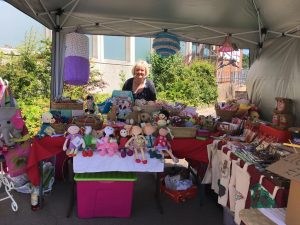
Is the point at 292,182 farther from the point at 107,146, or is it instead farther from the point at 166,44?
the point at 166,44

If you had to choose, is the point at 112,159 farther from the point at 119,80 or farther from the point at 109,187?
the point at 119,80

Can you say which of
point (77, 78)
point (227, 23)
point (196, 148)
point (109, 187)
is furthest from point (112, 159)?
point (227, 23)

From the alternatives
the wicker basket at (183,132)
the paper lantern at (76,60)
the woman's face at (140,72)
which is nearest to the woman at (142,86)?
the woman's face at (140,72)

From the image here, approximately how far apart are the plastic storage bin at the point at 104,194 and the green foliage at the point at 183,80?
695cm

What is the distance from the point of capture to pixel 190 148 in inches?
114

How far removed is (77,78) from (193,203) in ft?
6.60

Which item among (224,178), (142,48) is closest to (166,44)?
(224,178)

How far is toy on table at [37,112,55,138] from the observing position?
279cm

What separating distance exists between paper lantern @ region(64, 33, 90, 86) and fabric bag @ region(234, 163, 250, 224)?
228 centimetres

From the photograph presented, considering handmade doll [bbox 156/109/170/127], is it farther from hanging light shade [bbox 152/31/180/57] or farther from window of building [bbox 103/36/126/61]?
window of building [bbox 103/36/126/61]

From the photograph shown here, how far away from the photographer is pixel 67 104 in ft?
10.9

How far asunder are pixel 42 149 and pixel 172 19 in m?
2.53

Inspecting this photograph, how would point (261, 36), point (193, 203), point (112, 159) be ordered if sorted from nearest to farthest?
point (112, 159) → point (193, 203) → point (261, 36)

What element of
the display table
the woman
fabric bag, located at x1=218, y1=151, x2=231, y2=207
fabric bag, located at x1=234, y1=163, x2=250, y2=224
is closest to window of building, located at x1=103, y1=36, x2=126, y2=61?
the woman
